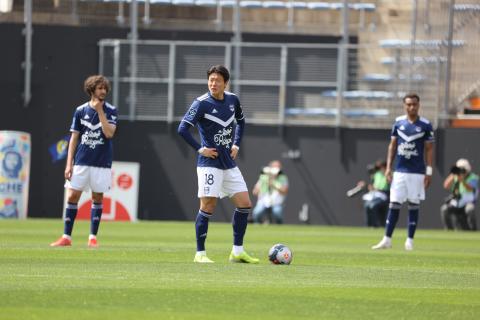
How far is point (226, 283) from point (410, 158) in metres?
9.03

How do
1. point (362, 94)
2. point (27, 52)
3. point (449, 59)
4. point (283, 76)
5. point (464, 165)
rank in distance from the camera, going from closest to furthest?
point (464, 165)
point (449, 59)
point (362, 94)
point (283, 76)
point (27, 52)

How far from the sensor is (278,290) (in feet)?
37.3

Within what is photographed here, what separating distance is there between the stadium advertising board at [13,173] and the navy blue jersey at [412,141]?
45.4 ft

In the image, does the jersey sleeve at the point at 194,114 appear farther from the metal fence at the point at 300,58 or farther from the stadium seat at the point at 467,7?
the stadium seat at the point at 467,7

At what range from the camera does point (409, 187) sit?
20469 millimetres

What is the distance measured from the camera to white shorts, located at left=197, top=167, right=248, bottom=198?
14.8 m

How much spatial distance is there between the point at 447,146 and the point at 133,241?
52.1 ft

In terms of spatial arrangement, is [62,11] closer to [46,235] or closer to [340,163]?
[340,163]

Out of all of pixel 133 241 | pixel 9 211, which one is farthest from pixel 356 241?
pixel 9 211

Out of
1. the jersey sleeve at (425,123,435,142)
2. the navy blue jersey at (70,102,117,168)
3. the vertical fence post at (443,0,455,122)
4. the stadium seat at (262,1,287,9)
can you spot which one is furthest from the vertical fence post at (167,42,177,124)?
the navy blue jersey at (70,102,117,168)

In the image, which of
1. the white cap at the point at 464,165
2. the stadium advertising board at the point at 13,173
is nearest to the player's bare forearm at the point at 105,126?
the stadium advertising board at the point at 13,173

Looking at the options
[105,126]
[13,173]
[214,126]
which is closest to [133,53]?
[13,173]

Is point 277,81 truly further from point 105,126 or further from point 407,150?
point 105,126

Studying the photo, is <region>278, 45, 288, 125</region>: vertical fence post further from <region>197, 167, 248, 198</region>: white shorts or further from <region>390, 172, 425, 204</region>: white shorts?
<region>197, 167, 248, 198</region>: white shorts
